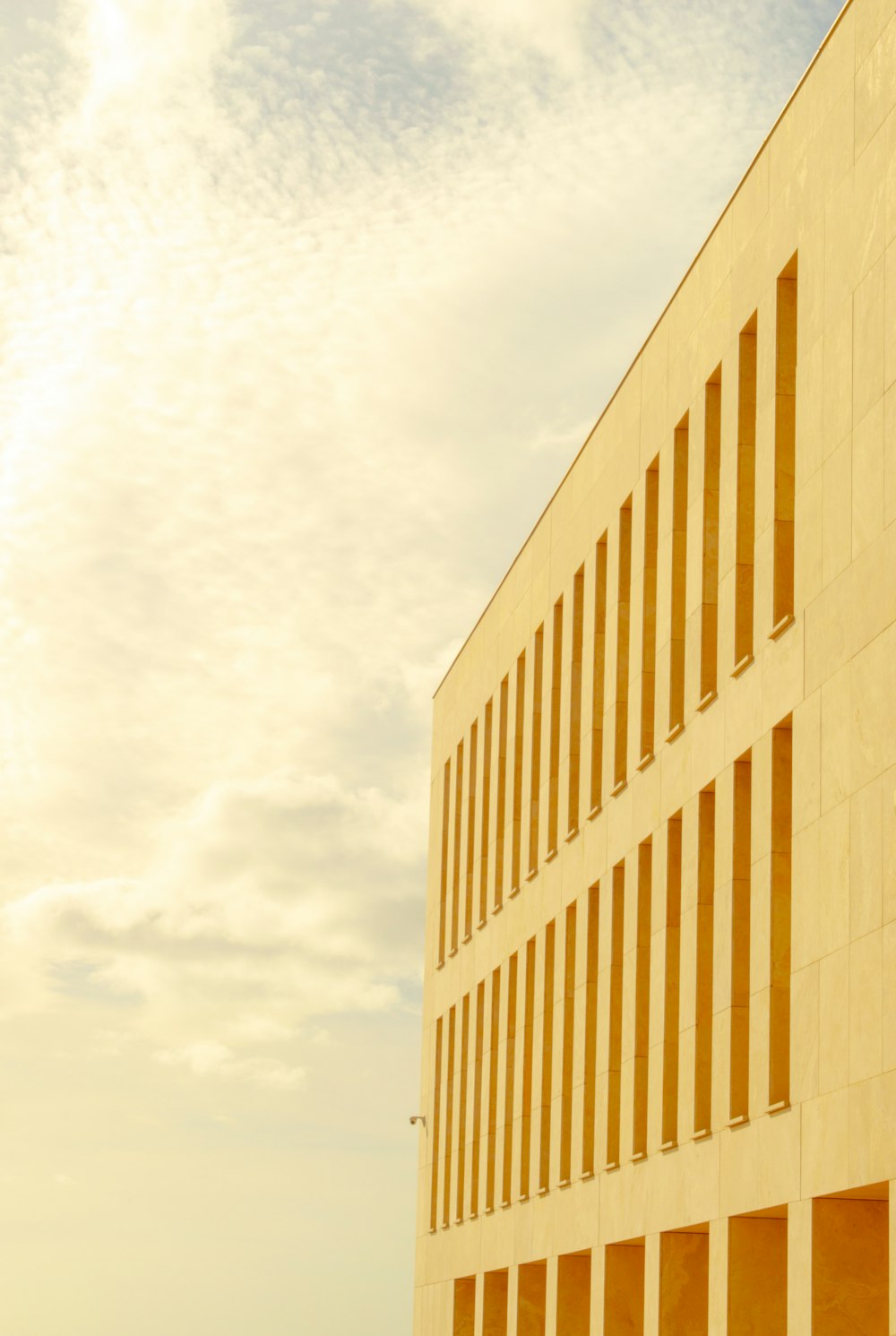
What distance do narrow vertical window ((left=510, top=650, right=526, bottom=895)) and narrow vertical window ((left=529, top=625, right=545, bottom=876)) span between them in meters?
0.98

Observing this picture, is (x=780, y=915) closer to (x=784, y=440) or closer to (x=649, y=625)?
(x=784, y=440)

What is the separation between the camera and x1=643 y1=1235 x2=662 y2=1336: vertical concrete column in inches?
1258

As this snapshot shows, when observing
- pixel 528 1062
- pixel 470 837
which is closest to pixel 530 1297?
pixel 528 1062

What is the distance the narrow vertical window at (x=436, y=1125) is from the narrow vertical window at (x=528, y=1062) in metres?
10.6

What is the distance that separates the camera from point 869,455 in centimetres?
2606

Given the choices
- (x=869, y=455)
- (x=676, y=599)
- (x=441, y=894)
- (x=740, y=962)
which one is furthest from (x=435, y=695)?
(x=869, y=455)

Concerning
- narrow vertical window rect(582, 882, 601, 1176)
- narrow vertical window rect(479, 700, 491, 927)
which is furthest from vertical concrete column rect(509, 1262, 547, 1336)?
narrow vertical window rect(479, 700, 491, 927)

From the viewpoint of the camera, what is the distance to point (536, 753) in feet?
152

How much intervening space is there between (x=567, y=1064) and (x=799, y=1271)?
1514 cm

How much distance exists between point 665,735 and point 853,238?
403 inches

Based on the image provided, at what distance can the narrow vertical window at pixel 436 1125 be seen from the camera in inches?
2149

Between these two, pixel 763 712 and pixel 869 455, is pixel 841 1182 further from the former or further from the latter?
pixel 869 455

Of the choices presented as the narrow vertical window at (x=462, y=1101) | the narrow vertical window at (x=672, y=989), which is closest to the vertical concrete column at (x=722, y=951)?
the narrow vertical window at (x=672, y=989)

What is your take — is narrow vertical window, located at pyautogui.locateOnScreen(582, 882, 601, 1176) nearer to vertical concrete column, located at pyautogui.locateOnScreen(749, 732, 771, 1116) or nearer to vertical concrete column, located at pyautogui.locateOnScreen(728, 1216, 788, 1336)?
vertical concrete column, located at pyautogui.locateOnScreen(728, 1216, 788, 1336)
